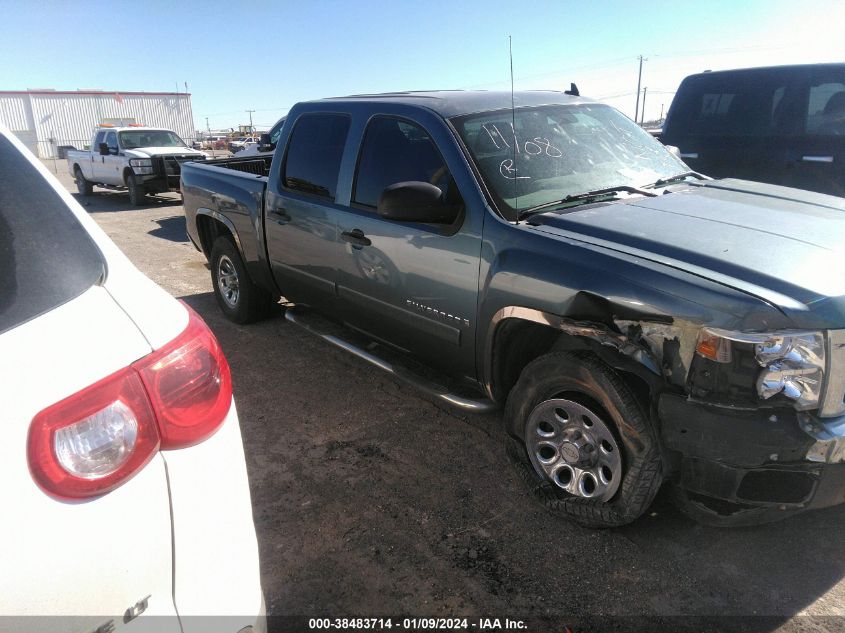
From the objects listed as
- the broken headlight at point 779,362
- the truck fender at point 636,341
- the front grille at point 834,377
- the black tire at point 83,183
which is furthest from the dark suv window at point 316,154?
the black tire at point 83,183

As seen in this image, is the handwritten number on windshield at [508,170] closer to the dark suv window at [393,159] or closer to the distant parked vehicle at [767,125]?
the dark suv window at [393,159]

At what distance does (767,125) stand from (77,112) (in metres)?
55.7

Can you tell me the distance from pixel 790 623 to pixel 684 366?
1.07 metres

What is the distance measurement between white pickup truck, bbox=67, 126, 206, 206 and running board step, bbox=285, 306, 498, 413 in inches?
449

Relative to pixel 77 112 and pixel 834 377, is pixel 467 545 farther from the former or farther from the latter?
pixel 77 112

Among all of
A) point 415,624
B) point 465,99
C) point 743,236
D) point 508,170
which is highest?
point 465,99

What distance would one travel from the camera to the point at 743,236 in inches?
106

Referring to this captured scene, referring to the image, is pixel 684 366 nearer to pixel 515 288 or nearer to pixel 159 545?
pixel 515 288

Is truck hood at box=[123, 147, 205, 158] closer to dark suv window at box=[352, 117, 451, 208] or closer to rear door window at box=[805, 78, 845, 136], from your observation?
dark suv window at box=[352, 117, 451, 208]

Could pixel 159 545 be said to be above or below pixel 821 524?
above

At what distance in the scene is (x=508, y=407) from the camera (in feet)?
10.1

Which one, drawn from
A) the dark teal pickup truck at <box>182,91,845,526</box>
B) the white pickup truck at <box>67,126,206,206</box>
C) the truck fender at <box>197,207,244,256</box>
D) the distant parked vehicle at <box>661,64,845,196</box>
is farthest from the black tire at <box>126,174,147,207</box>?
the distant parked vehicle at <box>661,64,845,196</box>

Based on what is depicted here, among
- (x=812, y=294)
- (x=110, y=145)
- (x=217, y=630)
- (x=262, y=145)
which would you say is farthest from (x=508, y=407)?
(x=110, y=145)

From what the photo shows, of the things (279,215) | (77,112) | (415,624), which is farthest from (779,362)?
(77,112)
